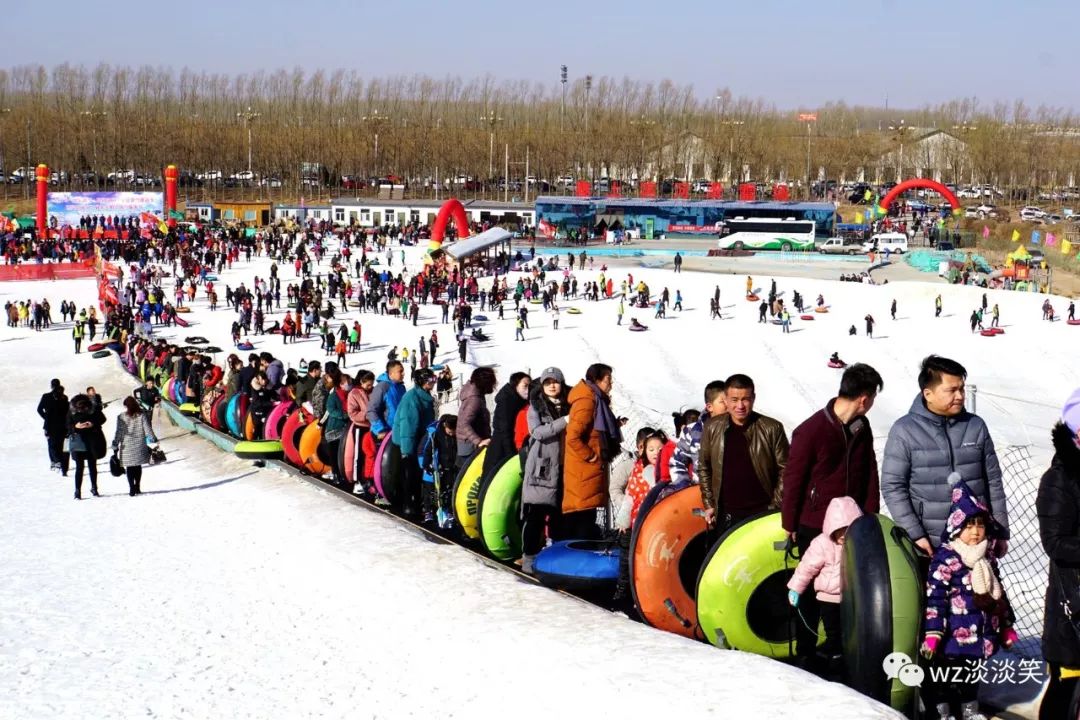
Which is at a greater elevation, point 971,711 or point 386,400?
point 386,400

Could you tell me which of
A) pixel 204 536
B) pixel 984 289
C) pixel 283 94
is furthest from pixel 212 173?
pixel 204 536

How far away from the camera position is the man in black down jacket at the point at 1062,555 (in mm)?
4371

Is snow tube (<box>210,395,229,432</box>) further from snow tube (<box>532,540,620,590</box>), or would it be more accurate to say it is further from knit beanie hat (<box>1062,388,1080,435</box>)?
knit beanie hat (<box>1062,388,1080,435</box>)

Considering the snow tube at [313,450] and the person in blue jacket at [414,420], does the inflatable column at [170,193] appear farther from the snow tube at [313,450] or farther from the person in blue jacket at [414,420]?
the person in blue jacket at [414,420]

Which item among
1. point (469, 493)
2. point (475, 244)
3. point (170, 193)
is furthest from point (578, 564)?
point (170, 193)

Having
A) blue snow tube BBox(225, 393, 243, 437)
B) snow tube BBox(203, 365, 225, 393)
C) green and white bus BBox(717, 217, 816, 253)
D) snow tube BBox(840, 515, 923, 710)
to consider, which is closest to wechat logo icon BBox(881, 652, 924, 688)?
A: snow tube BBox(840, 515, 923, 710)

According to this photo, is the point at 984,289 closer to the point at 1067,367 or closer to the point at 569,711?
the point at 1067,367

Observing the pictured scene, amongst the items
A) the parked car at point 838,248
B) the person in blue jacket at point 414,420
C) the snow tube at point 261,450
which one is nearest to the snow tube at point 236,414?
the snow tube at point 261,450

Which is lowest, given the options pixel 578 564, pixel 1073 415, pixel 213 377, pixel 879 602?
pixel 213 377

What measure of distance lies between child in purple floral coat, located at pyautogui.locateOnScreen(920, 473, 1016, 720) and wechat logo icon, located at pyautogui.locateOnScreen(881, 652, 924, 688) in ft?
0.20

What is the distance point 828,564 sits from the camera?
5.09 metres

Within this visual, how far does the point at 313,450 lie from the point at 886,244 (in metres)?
49.8

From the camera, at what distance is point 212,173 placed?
92.8 meters

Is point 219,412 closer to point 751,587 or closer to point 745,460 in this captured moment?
point 745,460
